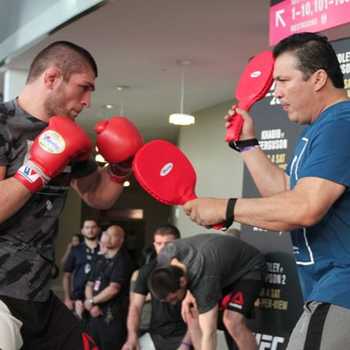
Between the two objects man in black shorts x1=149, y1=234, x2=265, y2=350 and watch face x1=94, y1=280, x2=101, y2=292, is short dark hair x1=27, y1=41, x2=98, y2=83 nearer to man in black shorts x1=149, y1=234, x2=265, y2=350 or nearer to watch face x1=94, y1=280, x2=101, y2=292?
man in black shorts x1=149, y1=234, x2=265, y2=350

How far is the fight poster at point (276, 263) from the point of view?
388 cm

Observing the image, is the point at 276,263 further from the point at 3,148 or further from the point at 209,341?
the point at 3,148

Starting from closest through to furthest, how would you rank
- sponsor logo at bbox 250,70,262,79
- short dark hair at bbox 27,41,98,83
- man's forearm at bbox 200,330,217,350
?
short dark hair at bbox 27,41,98,83 < sponsor logo at bbox 250,70,262,79 < man's forearm at bbox 200,330,217,350

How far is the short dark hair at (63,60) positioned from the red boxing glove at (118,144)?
1.05 ft

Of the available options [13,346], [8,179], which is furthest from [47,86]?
[13,346]

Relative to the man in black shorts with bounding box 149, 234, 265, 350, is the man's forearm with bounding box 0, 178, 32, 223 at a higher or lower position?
higher

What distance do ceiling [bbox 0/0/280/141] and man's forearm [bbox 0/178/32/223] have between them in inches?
137

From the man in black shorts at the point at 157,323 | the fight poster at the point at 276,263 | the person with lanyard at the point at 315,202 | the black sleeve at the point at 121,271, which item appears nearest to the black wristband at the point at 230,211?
the person with lanyard at the point at 315,202

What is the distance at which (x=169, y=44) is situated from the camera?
7098 mm

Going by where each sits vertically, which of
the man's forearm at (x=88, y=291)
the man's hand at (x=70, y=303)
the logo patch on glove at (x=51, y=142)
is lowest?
the man's hand at (x=70, y=303)

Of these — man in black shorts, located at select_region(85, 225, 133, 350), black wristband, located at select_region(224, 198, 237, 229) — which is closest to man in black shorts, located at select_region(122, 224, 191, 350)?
man in black shorts, located at select_region(85, 225, 133, 350)

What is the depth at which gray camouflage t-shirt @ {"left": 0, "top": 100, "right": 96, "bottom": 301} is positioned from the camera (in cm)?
243

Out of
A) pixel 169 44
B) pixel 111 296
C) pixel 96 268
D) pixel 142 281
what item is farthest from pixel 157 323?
pixel 169 44

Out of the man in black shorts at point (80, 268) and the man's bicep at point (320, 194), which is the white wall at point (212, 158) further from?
the man's bicep at point (320, 194)
